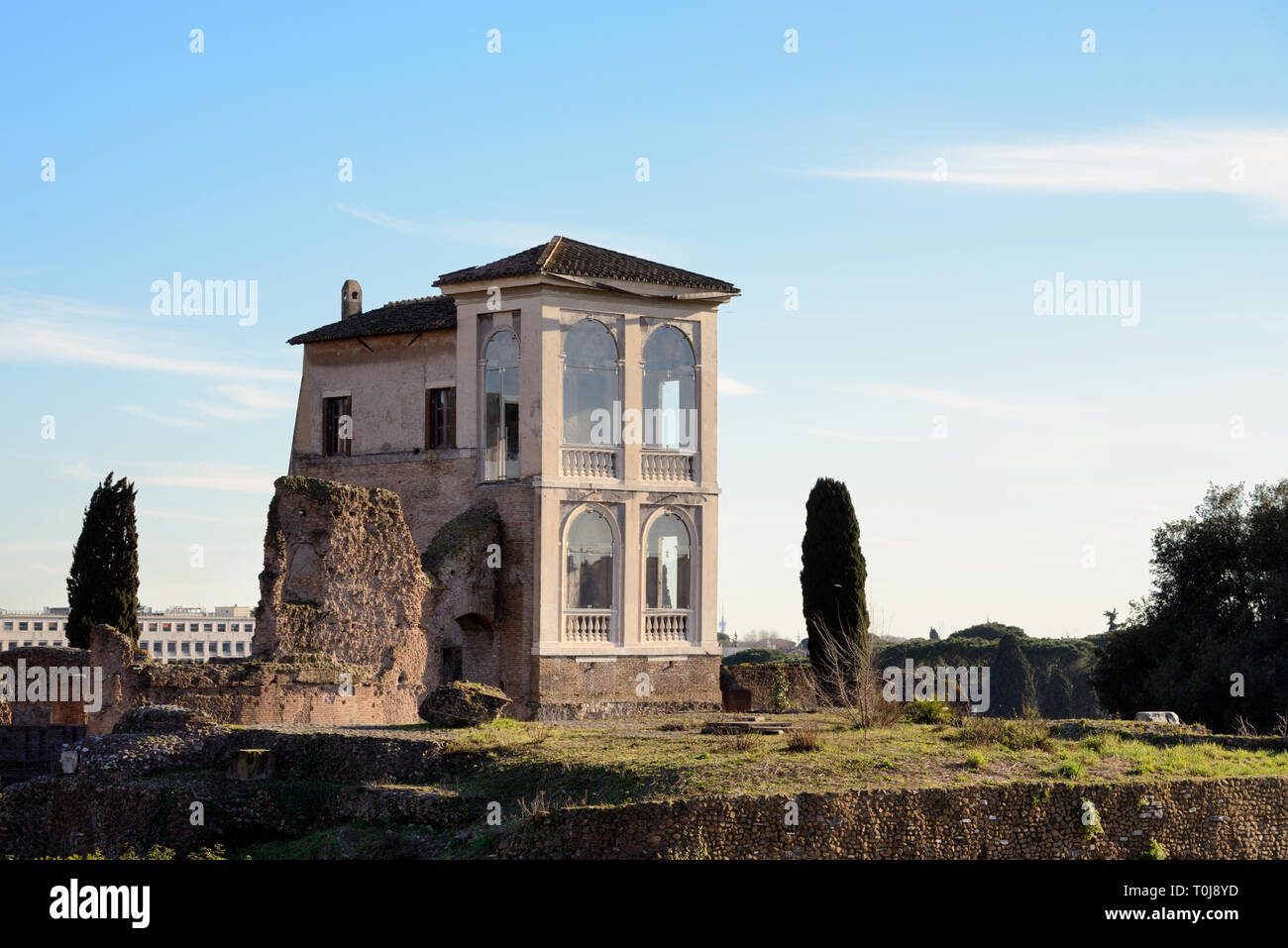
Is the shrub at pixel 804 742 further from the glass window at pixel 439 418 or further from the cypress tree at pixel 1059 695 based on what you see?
the cypress tree at pixel 1059 695

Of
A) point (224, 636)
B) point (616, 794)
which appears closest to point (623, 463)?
point (616, 794)

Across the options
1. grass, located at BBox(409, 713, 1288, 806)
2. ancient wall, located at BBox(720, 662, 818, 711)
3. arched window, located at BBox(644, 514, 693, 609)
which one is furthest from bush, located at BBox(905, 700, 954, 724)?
ancient wall, located at BBox(720, 662, 818, 711)

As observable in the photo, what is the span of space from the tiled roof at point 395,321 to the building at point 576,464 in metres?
0.17

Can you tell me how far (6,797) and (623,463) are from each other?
15567 mm

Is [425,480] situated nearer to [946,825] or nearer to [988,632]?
[946,825]

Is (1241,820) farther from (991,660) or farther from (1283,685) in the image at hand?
(991,660)

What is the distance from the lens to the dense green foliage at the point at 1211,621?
37.6m

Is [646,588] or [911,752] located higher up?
[646,588]

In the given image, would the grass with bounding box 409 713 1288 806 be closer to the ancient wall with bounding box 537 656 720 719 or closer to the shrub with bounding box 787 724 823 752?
the shrub with bounding box 787 724 823 752

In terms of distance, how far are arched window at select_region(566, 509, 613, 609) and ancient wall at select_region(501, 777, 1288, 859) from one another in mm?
14968

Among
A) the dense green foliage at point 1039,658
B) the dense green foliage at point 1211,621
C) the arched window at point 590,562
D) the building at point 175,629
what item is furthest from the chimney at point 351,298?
the building at point 175,629

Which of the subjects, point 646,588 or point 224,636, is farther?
point 224,636

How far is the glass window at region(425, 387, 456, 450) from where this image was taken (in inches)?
1421
